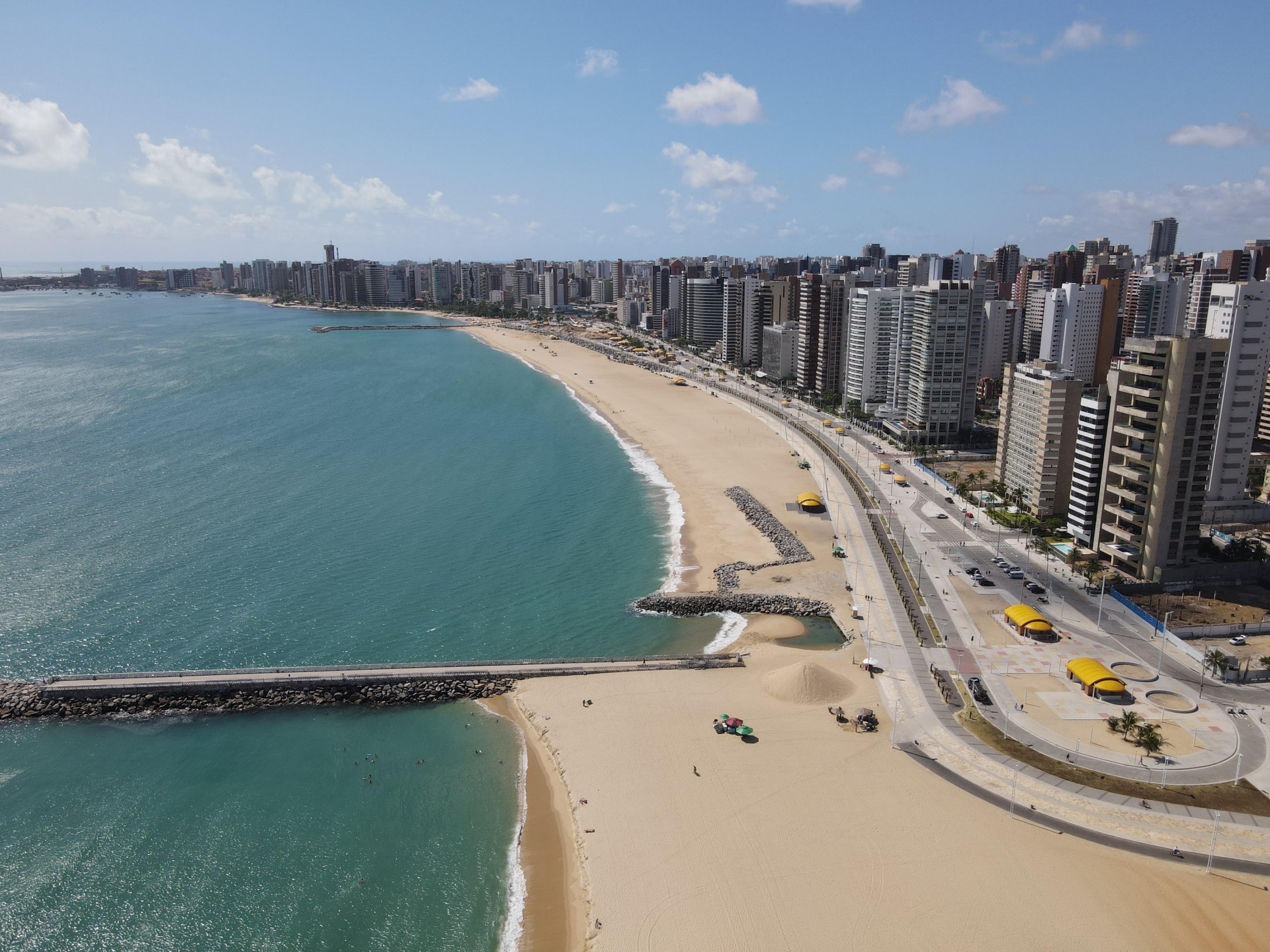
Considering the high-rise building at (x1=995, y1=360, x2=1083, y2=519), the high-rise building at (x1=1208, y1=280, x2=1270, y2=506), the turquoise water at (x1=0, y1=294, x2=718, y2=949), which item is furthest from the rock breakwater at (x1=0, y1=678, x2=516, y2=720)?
the high-rise building at (x1=1208, y1=280, x2=1270, y2=506)

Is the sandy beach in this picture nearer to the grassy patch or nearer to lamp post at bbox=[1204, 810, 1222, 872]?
lamp post at bbox=[1204, 810, 1222, 872]

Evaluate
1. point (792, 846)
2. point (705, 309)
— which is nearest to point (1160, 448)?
point (792, 846)

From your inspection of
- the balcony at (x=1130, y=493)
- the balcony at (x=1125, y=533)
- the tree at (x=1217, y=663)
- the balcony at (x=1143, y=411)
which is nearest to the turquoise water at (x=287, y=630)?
the tree at (x=1217, y=663)

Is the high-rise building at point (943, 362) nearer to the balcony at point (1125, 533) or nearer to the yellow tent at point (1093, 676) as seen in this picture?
the balcony at point (1125, 533)

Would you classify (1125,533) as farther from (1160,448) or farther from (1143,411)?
(1143,411)

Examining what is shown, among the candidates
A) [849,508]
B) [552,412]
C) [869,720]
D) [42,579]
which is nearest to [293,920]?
[869,720]
